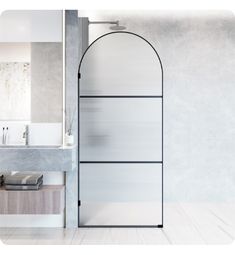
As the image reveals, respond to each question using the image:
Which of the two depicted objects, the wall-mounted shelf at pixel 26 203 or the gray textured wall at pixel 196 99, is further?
the gray textured wall at pixel 196 99

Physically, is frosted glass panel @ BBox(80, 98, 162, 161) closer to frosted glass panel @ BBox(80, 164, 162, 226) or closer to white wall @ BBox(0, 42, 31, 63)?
frosted glass panel @ BBox(80, 164, 162, 226)

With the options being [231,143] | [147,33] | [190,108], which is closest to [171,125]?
[190,108]

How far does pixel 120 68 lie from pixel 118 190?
1.28m

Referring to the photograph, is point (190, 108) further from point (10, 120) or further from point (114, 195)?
point (10, 120)

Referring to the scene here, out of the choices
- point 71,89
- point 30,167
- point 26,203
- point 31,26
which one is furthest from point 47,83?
point 26,203

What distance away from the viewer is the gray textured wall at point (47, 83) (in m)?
4.44

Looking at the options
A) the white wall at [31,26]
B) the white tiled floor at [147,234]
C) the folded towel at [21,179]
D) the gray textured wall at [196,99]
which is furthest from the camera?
the gray textured wall at [196,99]

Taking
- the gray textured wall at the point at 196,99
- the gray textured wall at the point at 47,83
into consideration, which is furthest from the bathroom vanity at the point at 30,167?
the gray textured wall at the point at 196,99

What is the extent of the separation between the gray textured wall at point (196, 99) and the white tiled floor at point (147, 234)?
84cm

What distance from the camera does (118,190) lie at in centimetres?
426

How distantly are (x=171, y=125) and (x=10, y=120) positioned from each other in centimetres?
206

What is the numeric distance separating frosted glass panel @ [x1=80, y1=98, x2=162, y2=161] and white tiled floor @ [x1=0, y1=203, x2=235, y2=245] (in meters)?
0.74

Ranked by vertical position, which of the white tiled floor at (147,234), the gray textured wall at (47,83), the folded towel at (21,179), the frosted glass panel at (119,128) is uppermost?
the gray textured wall at (47,83)

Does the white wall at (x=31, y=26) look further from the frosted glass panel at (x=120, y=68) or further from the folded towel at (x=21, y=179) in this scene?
the folded towel at (x=21, y=179)
